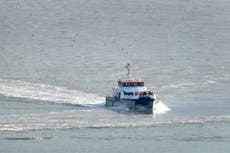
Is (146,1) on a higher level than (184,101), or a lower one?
higher

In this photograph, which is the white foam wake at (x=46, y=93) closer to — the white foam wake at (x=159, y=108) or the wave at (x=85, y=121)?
the wave at (x=85, y=121)

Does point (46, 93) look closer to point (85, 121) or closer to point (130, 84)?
point (130, 84)

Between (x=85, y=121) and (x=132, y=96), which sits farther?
(x=132, y=96)

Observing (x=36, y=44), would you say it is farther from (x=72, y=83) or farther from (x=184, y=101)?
(x=184, y=101)

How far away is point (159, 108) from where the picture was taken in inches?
3797

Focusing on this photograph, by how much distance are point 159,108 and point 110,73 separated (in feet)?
39.9

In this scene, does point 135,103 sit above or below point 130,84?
below

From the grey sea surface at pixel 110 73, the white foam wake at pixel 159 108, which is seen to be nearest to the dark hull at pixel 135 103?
the white foam wake at pixel 159 108

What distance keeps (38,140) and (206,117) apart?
13.7 meters

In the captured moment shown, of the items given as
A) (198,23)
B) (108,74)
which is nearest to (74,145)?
(108,74)

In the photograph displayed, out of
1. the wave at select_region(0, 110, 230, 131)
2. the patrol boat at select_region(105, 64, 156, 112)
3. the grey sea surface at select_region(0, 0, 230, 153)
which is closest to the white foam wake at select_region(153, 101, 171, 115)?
the grey sea surface at select_region(0, 0, 230, 153)

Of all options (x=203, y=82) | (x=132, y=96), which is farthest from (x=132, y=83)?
(x=203, y=82)

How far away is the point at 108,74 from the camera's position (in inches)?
4230

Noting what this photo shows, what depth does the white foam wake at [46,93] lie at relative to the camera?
9850 cm
